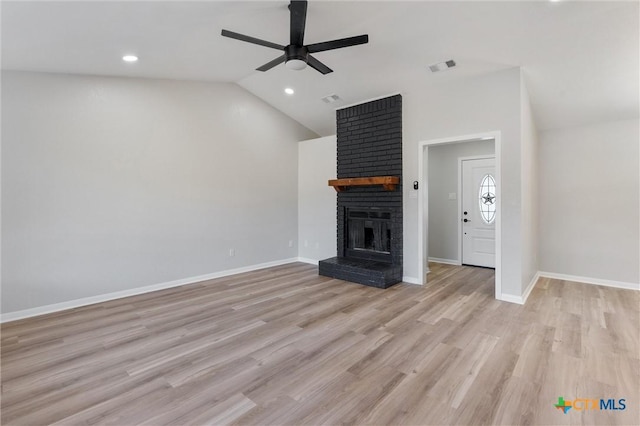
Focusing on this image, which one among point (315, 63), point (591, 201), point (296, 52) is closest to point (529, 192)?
point (591, 201)

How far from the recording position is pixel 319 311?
3.64 meters

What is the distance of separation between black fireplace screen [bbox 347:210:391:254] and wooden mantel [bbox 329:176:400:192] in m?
0.50

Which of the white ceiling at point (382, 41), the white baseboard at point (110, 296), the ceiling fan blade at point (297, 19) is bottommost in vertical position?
the white baseboard at point (110, 296)

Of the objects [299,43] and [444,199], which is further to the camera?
[444,199]

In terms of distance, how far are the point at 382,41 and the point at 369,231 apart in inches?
119

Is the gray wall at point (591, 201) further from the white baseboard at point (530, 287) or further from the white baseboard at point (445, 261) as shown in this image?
the white baseboard at point (445, 261)

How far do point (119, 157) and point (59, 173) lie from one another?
702 mm

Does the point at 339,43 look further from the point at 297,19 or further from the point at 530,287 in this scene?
the point at 530,287

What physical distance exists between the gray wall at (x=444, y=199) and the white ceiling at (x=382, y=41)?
1867 millimetres

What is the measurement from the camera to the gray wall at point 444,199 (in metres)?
6.34

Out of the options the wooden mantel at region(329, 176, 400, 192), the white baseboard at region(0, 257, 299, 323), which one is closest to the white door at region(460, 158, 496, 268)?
the wooden mantel at region(329, 176, 400, 192)

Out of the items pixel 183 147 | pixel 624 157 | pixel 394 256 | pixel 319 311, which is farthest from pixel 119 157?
pixel 624 157

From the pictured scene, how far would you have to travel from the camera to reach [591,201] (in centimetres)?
489

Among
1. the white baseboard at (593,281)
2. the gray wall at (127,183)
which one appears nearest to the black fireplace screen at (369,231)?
the gray wall at (127,183)
